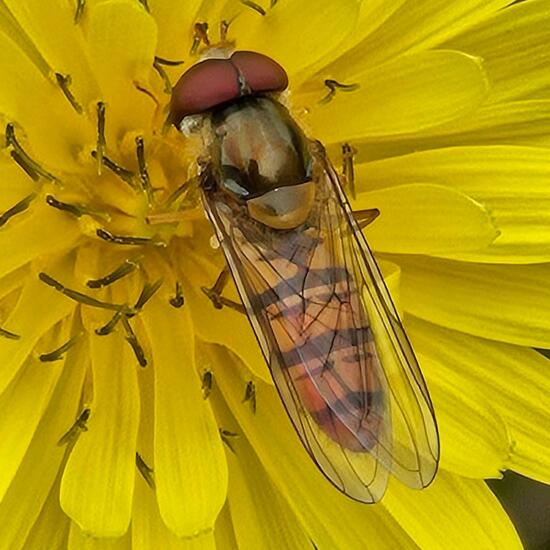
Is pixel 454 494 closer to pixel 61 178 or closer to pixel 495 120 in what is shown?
pixel 495 120

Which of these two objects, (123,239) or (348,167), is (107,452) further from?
(348,167)

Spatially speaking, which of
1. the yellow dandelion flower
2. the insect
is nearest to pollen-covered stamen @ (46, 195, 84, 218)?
the yellow dandelion flower

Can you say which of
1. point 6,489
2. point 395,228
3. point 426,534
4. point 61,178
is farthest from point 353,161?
point 6,489

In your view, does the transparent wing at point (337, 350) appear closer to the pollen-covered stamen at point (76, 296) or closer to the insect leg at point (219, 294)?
the insect leg at point (219, 294)

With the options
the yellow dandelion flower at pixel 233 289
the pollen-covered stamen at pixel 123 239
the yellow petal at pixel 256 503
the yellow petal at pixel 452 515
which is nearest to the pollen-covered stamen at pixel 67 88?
the yellow dandelion flower at pixel 233 289

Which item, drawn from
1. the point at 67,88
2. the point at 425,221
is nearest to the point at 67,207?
the point at 67,88

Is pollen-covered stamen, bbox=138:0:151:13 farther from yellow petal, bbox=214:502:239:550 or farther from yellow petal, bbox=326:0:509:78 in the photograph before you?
yellow petal, bbox=214:502:239:550

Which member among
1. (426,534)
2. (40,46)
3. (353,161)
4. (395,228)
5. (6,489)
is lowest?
(426,534)
